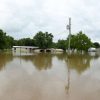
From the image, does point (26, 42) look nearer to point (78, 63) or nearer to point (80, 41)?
point (80, 41)

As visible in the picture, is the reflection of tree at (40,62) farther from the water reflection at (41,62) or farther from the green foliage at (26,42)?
the green foliage at (26,42)

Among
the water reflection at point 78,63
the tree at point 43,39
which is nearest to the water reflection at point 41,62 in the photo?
the water reflection at point 78,63

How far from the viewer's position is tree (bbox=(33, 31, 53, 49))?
310 feet

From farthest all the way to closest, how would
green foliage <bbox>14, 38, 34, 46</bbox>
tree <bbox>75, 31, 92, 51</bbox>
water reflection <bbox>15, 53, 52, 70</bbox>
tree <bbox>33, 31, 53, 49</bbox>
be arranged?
1. green foliage <bbox>14, 38, 34, 46</bbox>
2. tree <bbox>33, 31, 53, 49</bbox>
3. tree <bbox>75, 31, 92, 51</bbox>
4. water reflection <bbox>15, 53, 52, 70</bbox>

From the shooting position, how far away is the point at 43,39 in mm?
93688

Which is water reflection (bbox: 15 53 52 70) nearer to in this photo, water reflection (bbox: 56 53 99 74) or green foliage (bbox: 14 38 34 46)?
water reflection (bbox: 56 53 99 74)

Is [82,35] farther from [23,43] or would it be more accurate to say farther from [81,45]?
[23,43]

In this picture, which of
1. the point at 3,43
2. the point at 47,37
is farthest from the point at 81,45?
the point at 47,37

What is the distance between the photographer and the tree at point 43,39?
94.4 meters

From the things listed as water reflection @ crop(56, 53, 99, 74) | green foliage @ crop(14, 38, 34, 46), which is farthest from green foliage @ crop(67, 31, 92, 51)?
green foliage @ crop(14, 38, 34, 46)

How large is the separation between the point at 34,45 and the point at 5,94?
95044 mm

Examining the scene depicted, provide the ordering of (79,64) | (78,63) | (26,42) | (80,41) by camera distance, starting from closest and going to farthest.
A: (79,64) < (78,63) < (80,41) < (26,42)

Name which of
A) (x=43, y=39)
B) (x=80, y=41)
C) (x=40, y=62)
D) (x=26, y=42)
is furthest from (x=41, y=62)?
(x=26, y=42)

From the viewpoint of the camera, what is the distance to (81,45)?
221 ft
